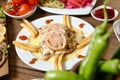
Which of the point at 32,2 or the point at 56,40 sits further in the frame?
the point at 32,2

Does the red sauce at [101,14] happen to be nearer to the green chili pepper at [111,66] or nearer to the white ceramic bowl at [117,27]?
the white ceramic bowl at [117,27]

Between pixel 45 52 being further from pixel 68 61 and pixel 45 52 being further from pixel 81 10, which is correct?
pixel 81 10

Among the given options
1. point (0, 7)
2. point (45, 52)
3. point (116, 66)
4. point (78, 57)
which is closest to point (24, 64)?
point (45, 52)

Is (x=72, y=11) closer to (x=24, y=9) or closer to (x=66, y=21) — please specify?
(x=66, y=21)

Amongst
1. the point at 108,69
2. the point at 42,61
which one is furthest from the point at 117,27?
the point at 108,69

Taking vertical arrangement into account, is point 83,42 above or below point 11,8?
below

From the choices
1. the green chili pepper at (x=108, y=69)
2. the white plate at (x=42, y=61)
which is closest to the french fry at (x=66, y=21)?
the white plate at (x=42, y=61)
